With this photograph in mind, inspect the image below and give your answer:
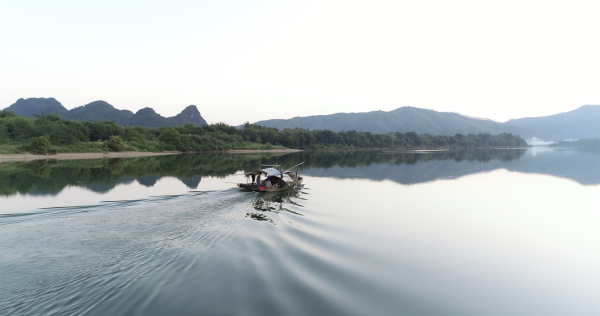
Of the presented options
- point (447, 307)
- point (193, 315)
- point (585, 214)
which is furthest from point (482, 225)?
point (193, 315)

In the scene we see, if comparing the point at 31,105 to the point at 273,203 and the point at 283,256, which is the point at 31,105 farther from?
the point at 283,256

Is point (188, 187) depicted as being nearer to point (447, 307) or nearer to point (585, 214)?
point (447, 307)

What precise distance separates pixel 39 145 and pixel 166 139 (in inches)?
1036

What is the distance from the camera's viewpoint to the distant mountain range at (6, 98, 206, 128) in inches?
6107

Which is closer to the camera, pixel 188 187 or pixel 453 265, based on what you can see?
pixel 453 265

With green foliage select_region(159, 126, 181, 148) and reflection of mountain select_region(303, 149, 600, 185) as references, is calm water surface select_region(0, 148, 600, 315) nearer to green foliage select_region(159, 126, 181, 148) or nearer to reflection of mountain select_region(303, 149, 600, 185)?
reflection of mountain select_region(303, 149, 600, 185)

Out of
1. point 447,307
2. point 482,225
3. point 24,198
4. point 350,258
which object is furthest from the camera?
point 24,198

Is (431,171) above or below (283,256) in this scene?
below

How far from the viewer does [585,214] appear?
17188 millimetres

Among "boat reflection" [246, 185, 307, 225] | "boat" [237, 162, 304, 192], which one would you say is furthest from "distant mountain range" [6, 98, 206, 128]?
"boat reflection" [246, 185, 307, 225]

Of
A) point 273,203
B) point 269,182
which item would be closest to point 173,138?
point 269,182

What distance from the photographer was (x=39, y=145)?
144 feet

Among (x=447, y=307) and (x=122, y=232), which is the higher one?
(x=122, y=232)

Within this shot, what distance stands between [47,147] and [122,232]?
47323 millimetres
